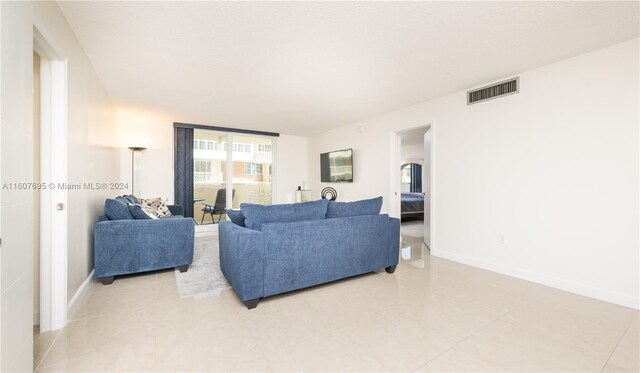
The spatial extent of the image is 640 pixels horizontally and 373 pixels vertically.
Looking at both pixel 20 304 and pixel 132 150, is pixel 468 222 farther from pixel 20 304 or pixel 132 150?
pixel 132 150

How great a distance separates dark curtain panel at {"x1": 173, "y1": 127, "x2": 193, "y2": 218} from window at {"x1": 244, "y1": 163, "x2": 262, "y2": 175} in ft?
4.08

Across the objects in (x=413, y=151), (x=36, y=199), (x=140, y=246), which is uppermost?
(x=413, y=151)

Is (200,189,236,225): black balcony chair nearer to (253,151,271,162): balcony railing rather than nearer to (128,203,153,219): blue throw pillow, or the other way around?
(253,151,271,162): balcony railing

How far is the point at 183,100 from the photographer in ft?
13.2

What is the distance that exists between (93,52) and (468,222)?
4.60 metres

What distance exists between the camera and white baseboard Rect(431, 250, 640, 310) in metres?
2.36

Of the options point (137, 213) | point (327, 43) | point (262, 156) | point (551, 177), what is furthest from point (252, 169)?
point (551, 177)

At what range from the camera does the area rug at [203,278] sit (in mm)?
2598

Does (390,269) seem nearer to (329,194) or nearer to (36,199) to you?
(36,199)

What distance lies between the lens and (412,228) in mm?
6141

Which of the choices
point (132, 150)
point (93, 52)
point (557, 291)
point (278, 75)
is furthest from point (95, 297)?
point (557, 291)

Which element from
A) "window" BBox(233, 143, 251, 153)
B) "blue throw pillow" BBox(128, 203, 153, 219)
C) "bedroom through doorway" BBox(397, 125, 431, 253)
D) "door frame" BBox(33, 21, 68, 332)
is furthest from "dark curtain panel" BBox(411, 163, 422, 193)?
"door frame" BBox(33, 21, 68, 332)

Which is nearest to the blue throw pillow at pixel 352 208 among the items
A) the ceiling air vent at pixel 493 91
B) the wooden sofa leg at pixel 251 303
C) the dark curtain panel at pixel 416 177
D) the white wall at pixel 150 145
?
the wooden sofa leg at pixel 251 303

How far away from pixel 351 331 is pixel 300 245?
843 millimetres
